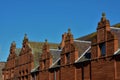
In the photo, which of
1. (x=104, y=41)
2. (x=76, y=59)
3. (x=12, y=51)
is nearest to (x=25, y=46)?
(x=12, y=51)

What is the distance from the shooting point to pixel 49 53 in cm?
6694

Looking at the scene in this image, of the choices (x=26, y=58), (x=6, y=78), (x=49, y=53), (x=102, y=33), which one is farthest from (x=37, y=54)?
(x=102, y=33)

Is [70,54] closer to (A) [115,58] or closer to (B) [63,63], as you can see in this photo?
(B) [63,63]

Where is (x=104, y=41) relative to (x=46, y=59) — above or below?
above

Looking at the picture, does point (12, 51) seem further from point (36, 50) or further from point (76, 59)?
point (76, 59)

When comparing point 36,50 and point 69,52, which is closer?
point 69,52

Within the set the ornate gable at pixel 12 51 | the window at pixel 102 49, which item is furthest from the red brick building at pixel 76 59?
the ornate gable at pixel 12 51

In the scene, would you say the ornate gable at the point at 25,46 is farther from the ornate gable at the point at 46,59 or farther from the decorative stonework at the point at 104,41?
the decorative stonework at the point at 104,41

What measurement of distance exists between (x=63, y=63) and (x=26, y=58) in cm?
1885

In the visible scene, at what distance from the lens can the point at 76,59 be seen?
5716 cm

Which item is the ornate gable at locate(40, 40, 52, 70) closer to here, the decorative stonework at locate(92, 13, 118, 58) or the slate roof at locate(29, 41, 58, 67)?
the slate roof at locate(29, 41, 58, 67)

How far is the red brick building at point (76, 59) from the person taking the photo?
48.7 metres

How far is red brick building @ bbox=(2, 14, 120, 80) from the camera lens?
48.7m

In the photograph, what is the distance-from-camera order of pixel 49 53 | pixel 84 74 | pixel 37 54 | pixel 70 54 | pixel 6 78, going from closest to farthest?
1. pixel 84 74
2. pixel 70 54
3. pixel 49 53
4. pixel 37 54
5. pixel 6 78
